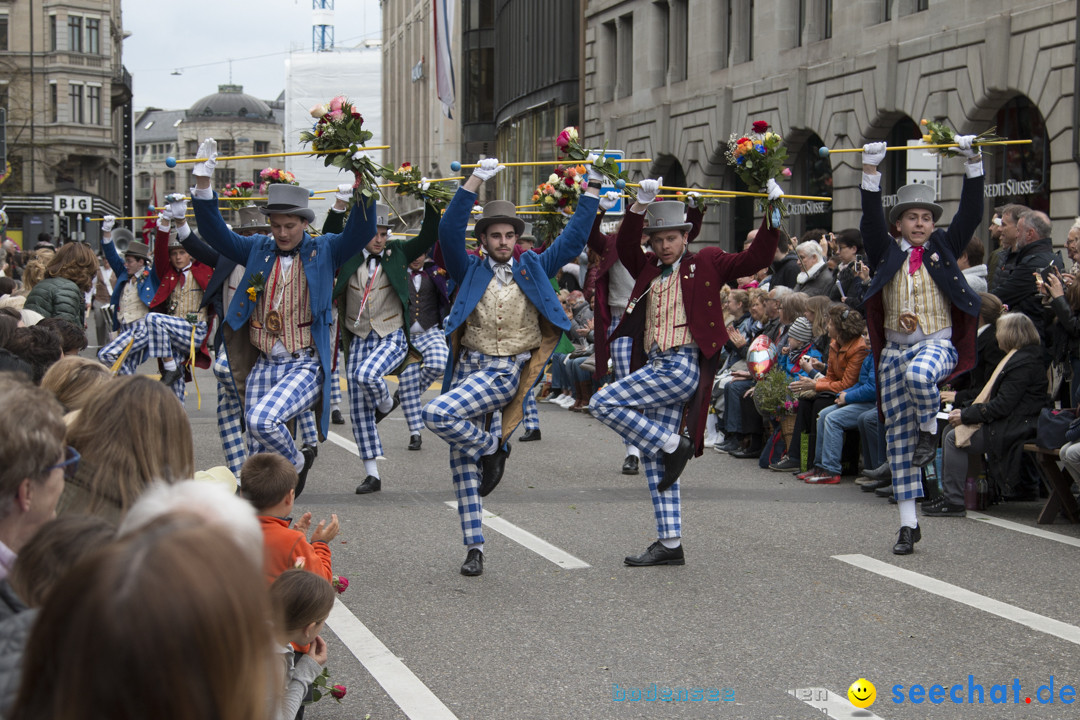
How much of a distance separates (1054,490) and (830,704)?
426cm

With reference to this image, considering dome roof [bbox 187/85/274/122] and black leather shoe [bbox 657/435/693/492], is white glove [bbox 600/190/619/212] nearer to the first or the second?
black leather shoe [bbox 657/435/693/492]

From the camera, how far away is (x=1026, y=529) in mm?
7895

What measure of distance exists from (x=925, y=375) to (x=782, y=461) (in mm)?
3581

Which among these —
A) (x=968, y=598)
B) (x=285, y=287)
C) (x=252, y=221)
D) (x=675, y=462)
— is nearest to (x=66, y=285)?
(x=252, y=221)

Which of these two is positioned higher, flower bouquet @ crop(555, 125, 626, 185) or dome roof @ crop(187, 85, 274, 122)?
dome roof @ crop(187, 85, 274, 122)

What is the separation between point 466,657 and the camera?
5094 mm

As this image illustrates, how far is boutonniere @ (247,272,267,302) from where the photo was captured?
7305 mm

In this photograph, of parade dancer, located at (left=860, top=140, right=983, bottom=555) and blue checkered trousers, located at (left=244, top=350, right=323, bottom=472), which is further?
parade dancer, located at (left=860, top=140, right=983, bottom=555)

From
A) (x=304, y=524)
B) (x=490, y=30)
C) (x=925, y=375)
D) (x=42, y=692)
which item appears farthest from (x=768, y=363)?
(x=490, y=30)

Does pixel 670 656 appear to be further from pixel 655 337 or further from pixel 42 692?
pixel 42 692

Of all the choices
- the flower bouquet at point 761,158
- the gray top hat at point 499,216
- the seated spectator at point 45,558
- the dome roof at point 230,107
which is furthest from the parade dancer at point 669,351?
the dome roof at point 230,107

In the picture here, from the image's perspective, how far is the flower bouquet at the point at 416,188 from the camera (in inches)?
304

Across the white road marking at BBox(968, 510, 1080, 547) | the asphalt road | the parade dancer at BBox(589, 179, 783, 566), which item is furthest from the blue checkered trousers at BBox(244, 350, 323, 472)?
the white road marking at BBox(968, 510, 1080, 547)

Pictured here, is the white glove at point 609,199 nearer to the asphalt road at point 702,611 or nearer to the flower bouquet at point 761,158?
the flower bouquet at point 761,158
